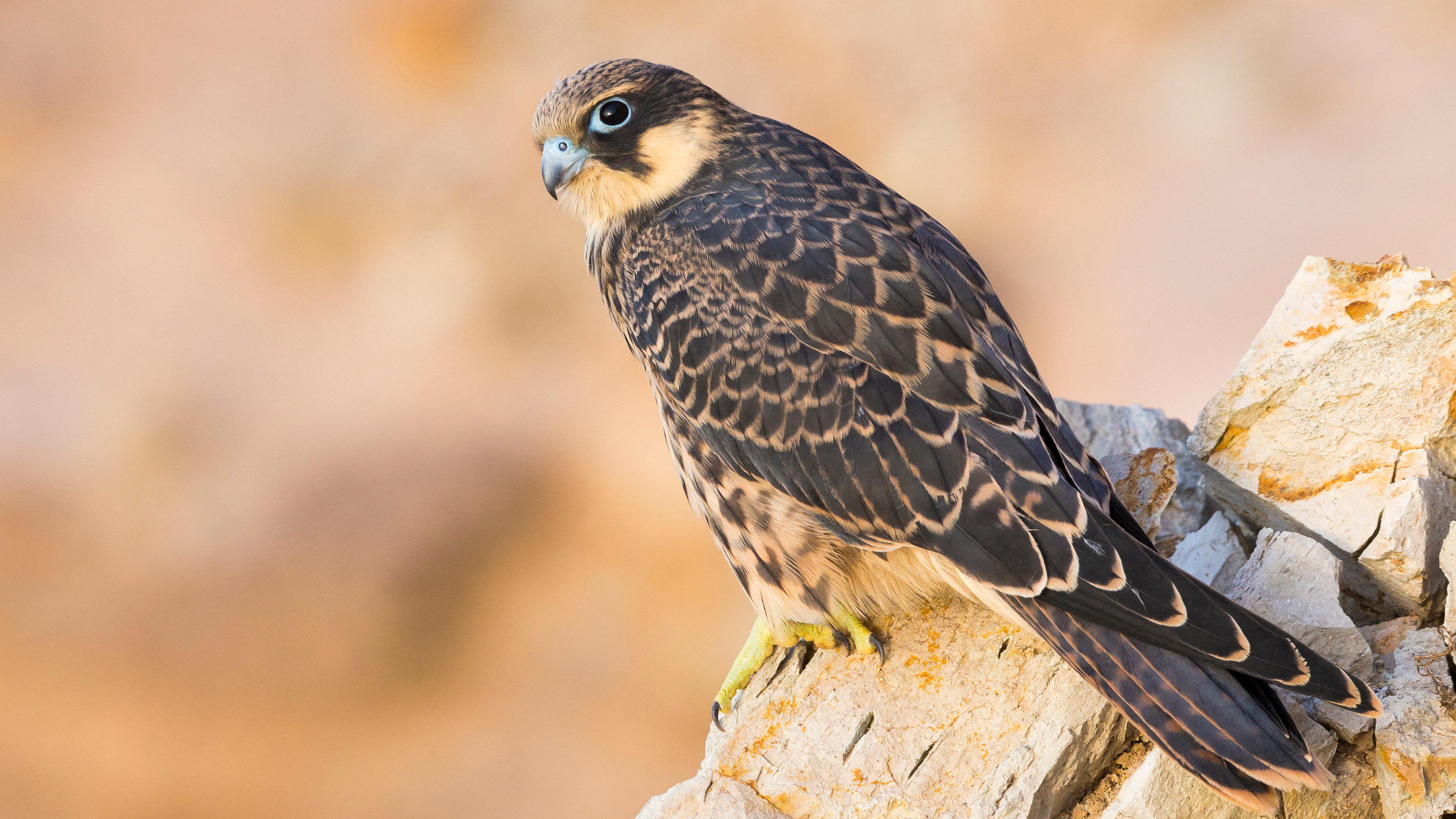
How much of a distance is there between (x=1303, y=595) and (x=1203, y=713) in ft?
2.56

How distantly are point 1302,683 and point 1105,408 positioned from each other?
6.16 ft

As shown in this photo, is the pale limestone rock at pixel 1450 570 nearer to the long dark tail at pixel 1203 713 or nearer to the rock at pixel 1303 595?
the rock at pixel 1303 595

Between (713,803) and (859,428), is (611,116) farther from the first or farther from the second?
(713,803)

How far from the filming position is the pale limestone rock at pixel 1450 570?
85.6 inches

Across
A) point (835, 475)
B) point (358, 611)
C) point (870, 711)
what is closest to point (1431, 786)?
point (870, 711)

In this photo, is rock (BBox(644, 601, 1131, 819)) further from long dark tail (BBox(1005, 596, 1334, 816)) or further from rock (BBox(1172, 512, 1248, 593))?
rock (BBox(1172, 512, 1248, 593))

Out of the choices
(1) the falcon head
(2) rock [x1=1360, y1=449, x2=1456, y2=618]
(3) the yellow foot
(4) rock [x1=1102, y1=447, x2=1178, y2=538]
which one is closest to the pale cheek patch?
(1) the falcon head

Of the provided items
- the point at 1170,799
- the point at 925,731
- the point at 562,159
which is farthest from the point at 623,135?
the point at 1170,799

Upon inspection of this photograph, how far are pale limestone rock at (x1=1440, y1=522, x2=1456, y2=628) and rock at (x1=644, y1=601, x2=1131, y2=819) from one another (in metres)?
0.77

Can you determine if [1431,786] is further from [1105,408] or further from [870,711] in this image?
[1105,408]

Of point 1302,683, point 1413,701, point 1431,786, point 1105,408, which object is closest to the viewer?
point 1302,683

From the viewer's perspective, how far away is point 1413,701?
204 centimetres

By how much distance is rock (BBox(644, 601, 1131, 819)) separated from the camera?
210cm

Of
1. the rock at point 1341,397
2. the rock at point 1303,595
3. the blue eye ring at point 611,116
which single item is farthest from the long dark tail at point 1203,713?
the blue eye ring at point 611,116
